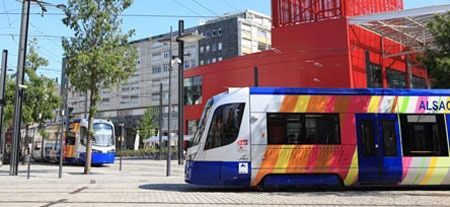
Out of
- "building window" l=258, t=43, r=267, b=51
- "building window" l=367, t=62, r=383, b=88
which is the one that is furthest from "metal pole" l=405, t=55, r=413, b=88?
"building window" l=258, t=43, r=267, b=51

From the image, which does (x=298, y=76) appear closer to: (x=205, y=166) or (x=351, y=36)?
(x=351, y=36)

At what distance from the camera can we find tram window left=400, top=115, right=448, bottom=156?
15320mm

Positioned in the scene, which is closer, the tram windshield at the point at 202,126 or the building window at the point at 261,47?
the tram windshield at the point at 202,126

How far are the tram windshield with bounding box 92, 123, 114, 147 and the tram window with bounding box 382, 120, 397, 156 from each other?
910 inches

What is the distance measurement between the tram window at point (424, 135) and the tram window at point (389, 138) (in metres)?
0.30

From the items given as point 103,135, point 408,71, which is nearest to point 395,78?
point 408,71

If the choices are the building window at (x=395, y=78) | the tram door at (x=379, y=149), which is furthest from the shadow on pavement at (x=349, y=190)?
the building window at (x=395, y=78)

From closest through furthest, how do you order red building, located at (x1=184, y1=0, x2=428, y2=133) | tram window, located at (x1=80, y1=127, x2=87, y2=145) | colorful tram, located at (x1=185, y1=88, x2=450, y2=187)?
colorful tram, located at (x1=185, y1=88, x2=450, y2=187) < tram window, located at (x1=80, y1=127, x2=87, y2=145) < red building, located at (x1=184, y1=0, x2=428, y2=133)

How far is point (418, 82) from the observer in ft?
174

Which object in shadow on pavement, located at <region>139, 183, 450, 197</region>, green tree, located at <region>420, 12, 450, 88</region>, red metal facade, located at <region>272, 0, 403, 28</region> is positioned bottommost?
shadow on pavement, located at <region>139, 183, 450, 197</region>

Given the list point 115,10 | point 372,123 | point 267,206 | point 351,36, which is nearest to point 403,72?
point 351,36

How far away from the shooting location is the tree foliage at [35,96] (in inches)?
1447

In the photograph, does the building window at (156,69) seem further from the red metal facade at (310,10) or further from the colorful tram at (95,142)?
the colorful tram at (95,142)

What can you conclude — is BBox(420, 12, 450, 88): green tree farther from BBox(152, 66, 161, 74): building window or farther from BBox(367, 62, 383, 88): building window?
BBox(152, 66, 161, 74): building window
